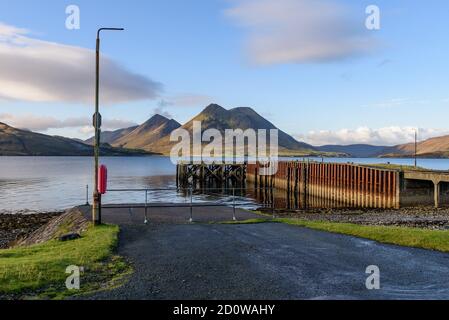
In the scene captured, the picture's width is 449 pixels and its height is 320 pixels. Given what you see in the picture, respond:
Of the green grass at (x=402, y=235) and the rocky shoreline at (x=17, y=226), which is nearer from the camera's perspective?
the green grass at (x=402, y=235)

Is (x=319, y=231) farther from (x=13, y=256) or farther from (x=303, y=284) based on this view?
(x=13, y=256)

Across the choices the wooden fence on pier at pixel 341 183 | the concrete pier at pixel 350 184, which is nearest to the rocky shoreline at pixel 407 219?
the concrete pier at pixel 350 184

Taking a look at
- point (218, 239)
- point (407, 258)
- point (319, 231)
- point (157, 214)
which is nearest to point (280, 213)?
point (157, 214)

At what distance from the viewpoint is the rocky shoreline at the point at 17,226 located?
28505mm

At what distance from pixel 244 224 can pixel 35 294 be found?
488 inches

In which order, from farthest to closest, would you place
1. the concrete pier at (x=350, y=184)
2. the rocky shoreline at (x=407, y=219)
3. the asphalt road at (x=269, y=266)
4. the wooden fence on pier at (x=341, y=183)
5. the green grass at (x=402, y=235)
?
the wooden fence on pier at (x=341, y=183) → the concrete pier at (x=350, y=184) → the rocky shoreline at (x=407, y=219) → the green grass at (x=402, y=235) → the asphalt road at (x=269, y=266)

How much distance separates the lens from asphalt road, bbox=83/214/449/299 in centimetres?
862

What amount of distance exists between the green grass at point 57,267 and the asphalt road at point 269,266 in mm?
652

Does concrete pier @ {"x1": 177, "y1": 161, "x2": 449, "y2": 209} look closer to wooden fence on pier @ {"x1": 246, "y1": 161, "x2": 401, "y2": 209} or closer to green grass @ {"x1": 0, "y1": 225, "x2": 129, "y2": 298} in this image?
wooden fence on pier @ {"x1": 246, "y1": 161, "x2": 401, "y2": 209}

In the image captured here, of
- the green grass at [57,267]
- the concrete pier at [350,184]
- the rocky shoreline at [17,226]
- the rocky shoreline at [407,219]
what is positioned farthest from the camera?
the concrete pier at [350,184]

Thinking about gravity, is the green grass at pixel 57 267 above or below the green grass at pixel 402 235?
above

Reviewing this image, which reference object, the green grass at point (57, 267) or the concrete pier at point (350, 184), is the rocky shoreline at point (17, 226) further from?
the concrete pier at point (350, 184)

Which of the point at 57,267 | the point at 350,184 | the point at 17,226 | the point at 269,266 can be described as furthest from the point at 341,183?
the point at 57,267

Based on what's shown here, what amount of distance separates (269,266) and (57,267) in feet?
18.5
